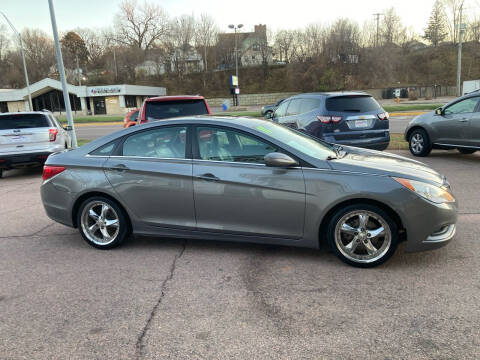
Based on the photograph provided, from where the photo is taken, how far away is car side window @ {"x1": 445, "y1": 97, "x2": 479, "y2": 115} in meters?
8.92

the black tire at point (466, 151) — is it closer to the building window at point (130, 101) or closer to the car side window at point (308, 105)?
the car side window at point (308, 105)

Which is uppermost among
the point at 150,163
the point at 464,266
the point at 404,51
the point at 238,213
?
the point at 404,51

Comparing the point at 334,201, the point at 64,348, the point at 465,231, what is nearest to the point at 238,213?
the point at 334,201

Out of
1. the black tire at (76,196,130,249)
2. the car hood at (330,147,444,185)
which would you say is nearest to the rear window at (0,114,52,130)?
the black tire at (76,196,130,249)

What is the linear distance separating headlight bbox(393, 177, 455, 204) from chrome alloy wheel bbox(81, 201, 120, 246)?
3.19 metres

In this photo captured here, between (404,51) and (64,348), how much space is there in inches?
3163

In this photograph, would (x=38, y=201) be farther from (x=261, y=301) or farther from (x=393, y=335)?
(x=393, y=335)

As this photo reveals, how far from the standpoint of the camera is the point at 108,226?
182 inches

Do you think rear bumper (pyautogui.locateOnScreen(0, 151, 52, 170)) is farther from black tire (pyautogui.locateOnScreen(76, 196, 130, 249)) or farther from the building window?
the building window

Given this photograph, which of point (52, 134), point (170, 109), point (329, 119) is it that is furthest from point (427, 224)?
point (52, 134)

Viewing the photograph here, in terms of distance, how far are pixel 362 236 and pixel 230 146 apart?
1.65 m

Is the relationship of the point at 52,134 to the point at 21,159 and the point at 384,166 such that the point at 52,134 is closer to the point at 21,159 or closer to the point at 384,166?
the point at 21,159

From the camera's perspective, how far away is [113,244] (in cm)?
462

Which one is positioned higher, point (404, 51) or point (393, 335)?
point (404, 51)
